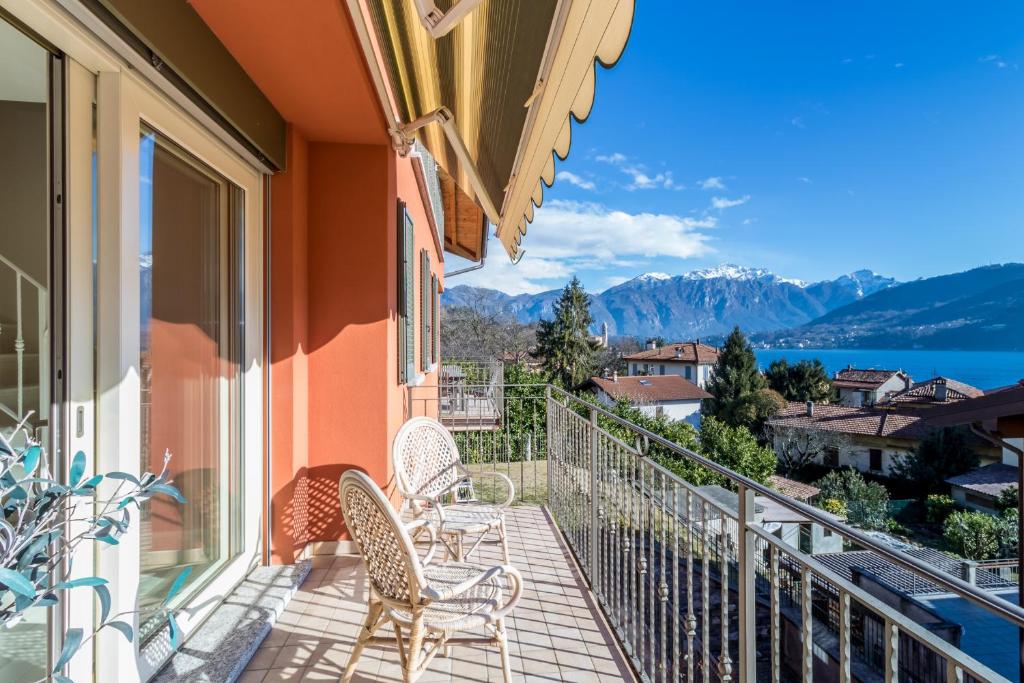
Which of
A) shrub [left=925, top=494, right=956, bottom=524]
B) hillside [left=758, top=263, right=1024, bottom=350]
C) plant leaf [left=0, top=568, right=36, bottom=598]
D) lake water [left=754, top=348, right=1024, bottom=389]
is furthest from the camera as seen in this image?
hillside [left=758, top=263, right=1024, bottom=350]

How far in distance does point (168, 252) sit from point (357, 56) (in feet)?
4.15

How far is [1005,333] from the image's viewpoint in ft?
271

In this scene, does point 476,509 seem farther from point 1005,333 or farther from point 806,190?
point 806,190

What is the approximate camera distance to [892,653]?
112 cm

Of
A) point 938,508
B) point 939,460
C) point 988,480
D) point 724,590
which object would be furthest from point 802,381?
point 724,590

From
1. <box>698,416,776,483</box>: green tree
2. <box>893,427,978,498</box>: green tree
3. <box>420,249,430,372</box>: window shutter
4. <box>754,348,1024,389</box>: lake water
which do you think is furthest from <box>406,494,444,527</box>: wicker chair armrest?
<box>754,348,1024,389</box>: lake water

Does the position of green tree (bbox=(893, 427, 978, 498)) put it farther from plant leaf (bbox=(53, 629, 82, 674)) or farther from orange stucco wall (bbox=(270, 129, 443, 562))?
plant leaf (bbox=(53, 629, 82, 674))

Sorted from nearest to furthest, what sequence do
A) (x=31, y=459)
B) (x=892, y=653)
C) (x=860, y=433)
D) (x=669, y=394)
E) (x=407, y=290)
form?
(x=31, y=459) < (x=892, y=653) < (x=407, y=290) < (x=860, y=433) < (x=669, y=394)

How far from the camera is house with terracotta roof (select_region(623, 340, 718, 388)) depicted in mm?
54438

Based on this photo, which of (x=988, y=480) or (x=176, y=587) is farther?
(x=988, y=480)

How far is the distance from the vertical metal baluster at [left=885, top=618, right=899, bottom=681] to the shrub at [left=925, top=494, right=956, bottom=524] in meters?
34.4

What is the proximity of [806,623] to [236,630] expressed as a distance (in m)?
2.57

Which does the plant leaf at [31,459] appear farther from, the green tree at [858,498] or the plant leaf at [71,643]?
the green tree at [858,498]

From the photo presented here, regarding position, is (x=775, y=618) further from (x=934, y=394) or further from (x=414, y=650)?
(x=934, y=394)
